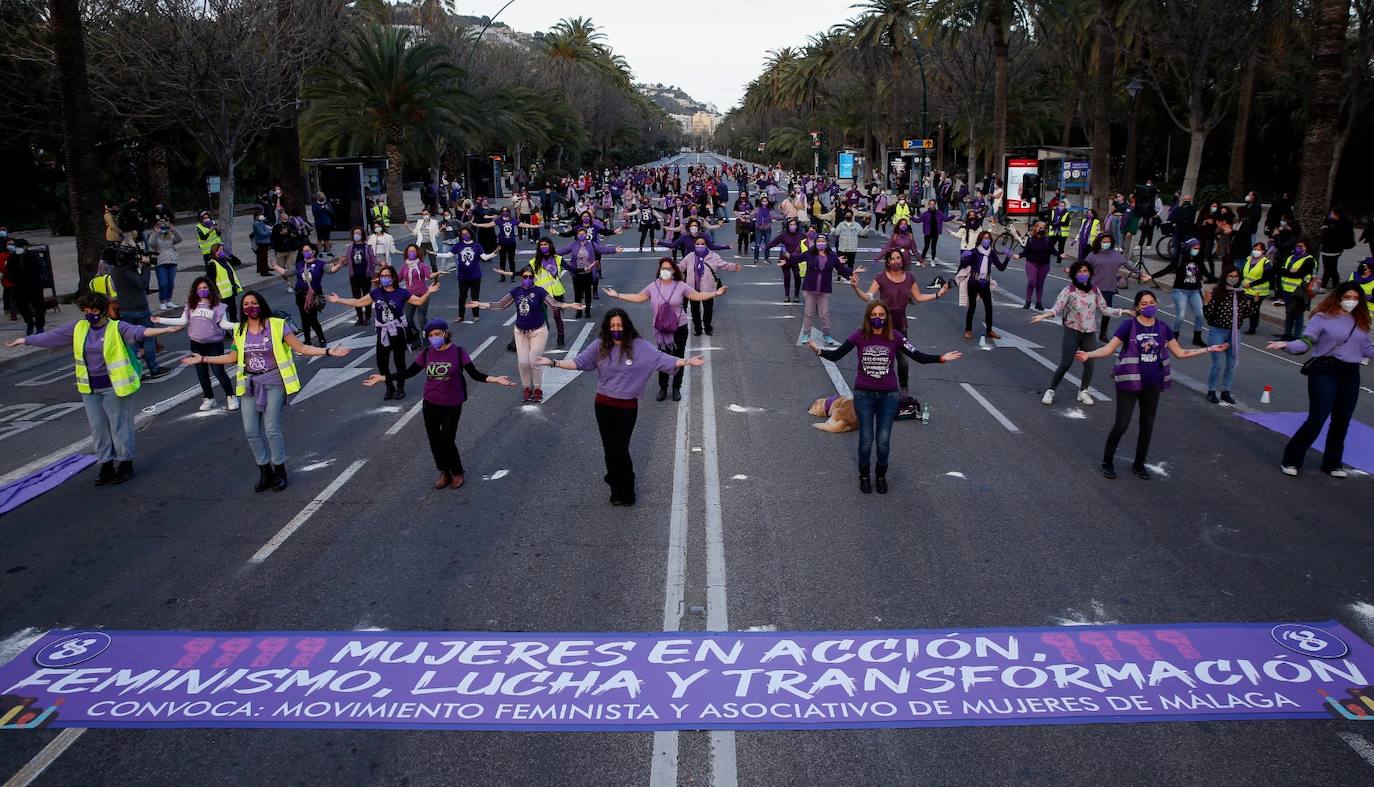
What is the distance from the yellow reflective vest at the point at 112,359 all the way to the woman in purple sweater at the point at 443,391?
2317 millimetres

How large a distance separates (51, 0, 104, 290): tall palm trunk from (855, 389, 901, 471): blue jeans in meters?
16.5

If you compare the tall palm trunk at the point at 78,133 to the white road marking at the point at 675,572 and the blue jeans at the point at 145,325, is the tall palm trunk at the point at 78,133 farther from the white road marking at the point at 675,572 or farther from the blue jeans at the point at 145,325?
the white road marking at the point at 675,572

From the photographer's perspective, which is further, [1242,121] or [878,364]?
[1242,121]

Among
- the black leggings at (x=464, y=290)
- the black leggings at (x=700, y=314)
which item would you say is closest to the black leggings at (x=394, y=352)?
the black leggings at (x=464, y=290)

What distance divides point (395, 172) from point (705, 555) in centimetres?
3526

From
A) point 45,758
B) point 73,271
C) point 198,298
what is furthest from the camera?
point 73,271

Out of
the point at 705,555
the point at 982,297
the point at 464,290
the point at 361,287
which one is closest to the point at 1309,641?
the point at 705,555

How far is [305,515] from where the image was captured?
829 centimetres

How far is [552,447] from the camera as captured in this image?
10164 millimetres

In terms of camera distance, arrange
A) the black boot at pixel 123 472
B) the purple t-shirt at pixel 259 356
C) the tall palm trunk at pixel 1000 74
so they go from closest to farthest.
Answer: the purple t-shirt at pixel 259 356 < the black boot at pixel 123 472 < the tall palm trunk at pixel 1000 74

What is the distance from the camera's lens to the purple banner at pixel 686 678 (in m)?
5.27

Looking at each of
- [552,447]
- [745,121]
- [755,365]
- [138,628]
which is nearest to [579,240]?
[755,365]

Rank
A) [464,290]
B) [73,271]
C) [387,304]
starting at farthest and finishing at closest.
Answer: [73,271] < [464,290] < [387,304]

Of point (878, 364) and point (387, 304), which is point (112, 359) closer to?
point (387, 304)
